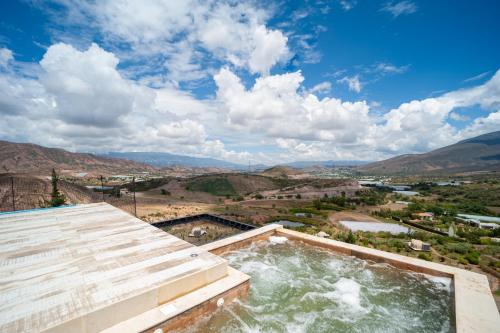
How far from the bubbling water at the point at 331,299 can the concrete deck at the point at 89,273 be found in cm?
124

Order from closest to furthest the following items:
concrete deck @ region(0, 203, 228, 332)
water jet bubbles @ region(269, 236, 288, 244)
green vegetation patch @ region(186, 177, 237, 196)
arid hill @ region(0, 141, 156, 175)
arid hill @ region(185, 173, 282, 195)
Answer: concrete deck @ region(0, 203, 228, 332)
water jet bubbles @ region(269, 236, 288, 244)
green vegetation patch @ region(186, 177, 237, 196)
arid hill @ region(185, 173, 282, 195)
arid hill @ region(0, 141, 156, 175)

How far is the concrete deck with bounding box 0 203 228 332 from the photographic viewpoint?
4258mm

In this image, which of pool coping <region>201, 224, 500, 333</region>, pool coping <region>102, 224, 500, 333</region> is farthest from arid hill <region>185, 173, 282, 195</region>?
pool coping <region>102, 224, 500, 333</region>

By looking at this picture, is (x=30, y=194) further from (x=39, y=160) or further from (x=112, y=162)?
(x=112, y=162)

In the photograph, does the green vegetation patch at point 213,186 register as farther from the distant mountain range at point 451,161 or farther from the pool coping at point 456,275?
the distant mountain range at point 451,161

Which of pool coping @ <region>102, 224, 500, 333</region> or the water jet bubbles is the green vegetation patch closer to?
the water jet bubbles

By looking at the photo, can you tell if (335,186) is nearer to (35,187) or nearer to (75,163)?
(35,187)

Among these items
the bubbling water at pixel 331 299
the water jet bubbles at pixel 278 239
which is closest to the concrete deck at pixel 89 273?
the bubbling water at pixel 331 299

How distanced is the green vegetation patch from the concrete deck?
45.1 meters

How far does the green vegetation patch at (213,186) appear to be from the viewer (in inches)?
2145

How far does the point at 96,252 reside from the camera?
6.61 metres

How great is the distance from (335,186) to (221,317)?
6139 centimetres

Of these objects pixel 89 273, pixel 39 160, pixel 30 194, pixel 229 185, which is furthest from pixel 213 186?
pixel 39 160

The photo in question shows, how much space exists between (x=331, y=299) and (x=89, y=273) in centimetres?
619
